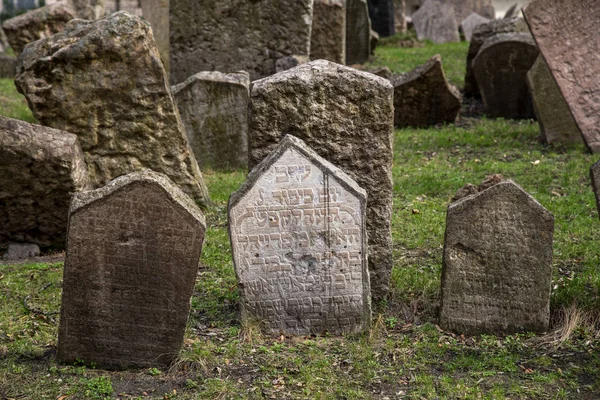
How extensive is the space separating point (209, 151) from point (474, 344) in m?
5.10

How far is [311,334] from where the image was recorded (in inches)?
253

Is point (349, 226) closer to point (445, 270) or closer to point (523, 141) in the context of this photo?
point (445, 270)

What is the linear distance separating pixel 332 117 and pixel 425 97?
6.38m

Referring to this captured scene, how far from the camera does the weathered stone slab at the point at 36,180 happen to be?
7785 mm

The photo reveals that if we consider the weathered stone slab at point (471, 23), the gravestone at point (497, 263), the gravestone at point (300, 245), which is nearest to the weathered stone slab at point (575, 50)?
the gravestone at point (497, 263)

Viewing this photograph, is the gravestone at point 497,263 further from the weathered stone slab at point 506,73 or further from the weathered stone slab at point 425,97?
the weathered stone slab at point 506,73

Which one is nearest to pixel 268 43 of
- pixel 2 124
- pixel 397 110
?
pixel 397 110

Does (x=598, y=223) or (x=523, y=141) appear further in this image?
(x=523, y=141)

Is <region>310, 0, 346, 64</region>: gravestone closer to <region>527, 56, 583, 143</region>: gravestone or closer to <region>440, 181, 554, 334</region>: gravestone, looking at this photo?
<region>527, 56, 583, 143</region>: gravestone

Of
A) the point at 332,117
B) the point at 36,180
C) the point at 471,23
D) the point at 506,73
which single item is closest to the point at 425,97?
the point at 506,73

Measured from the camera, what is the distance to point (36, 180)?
26.0ft

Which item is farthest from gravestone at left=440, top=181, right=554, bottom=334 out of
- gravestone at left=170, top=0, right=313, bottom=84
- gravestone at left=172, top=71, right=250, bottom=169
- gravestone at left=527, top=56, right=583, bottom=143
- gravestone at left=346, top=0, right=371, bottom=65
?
gravestone at left=346, top=0, right=371, bottom=65

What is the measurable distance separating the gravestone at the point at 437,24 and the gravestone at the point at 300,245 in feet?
53.7

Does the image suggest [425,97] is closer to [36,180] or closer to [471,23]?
[36,180]
